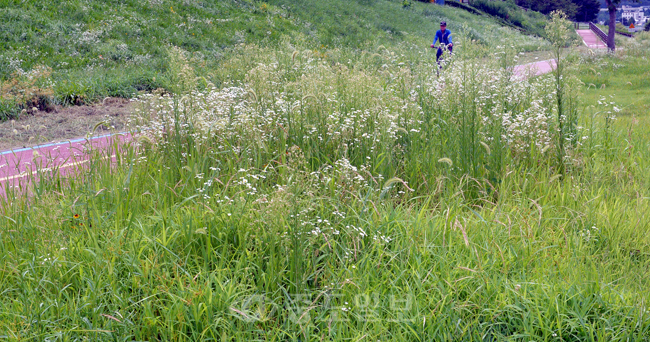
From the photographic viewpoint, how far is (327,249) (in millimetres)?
3391

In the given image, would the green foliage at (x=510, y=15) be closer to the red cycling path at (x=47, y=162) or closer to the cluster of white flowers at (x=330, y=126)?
the red cycling path at (x=47, y=162)

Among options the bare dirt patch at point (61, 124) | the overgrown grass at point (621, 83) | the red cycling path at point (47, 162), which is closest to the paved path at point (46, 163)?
the red cycling path at point (47, 162)

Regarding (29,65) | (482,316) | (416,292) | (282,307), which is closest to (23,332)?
(282,307)

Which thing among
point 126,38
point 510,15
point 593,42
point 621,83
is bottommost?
point 593,42

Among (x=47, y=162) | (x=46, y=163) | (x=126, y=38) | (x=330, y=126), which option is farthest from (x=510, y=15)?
(x=47, y=162)

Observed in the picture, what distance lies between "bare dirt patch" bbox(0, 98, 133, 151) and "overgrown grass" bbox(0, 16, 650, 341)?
3.76 meters

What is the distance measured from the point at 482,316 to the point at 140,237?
2295 mm

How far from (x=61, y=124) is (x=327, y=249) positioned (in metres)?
7.57

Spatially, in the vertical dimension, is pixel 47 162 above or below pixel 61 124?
above

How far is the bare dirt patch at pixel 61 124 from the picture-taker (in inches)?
318

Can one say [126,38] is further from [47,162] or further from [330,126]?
[330,126]

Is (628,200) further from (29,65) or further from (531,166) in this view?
(29,65)

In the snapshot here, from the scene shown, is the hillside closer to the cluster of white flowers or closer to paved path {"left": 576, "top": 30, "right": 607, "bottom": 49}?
the cluster of white flowers

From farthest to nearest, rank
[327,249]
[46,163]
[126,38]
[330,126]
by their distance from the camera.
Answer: [126,38]
[46,163]
[330,126]
[327,249]
